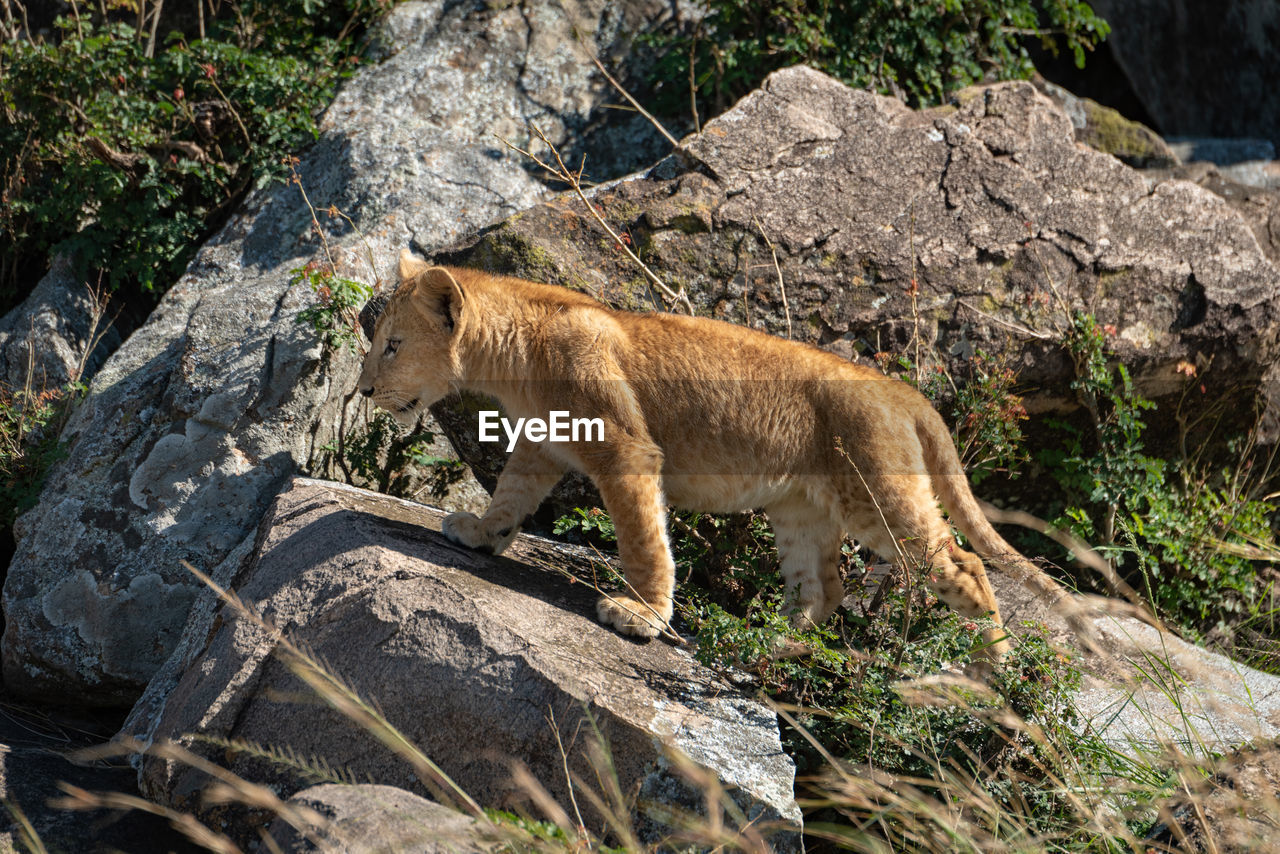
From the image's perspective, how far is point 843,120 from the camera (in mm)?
7070

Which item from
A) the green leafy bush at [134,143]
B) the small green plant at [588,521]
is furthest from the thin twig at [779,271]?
the green leafy bush at [134,143]

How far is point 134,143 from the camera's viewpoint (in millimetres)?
7895

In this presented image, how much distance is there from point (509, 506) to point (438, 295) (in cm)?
105

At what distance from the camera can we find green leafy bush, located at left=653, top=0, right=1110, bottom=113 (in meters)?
8.32

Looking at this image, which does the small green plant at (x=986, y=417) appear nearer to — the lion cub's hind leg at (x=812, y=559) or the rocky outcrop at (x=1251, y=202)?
the lion cub's hind leg at (x=812, y=559)

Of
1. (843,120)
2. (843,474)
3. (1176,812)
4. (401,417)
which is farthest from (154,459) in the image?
(1176,812)

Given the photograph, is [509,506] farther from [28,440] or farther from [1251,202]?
[1251,202]

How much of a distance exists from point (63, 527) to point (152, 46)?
16.0 ft

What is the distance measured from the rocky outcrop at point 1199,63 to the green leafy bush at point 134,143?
9.14 meters

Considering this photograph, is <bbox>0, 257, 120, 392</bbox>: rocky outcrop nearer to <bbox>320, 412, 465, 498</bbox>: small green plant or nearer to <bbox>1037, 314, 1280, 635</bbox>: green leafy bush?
<bbox>320, 412, 465, 498</bbox>: small green plant

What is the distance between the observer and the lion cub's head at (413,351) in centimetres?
514

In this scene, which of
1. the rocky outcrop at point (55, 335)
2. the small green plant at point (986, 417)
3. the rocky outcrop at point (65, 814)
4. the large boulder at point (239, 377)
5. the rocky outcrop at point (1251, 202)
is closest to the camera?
the rocky outcrop at point (65, 814)

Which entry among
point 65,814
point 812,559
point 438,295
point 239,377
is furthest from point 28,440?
point 812,559

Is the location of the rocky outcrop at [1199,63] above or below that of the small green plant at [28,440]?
above
